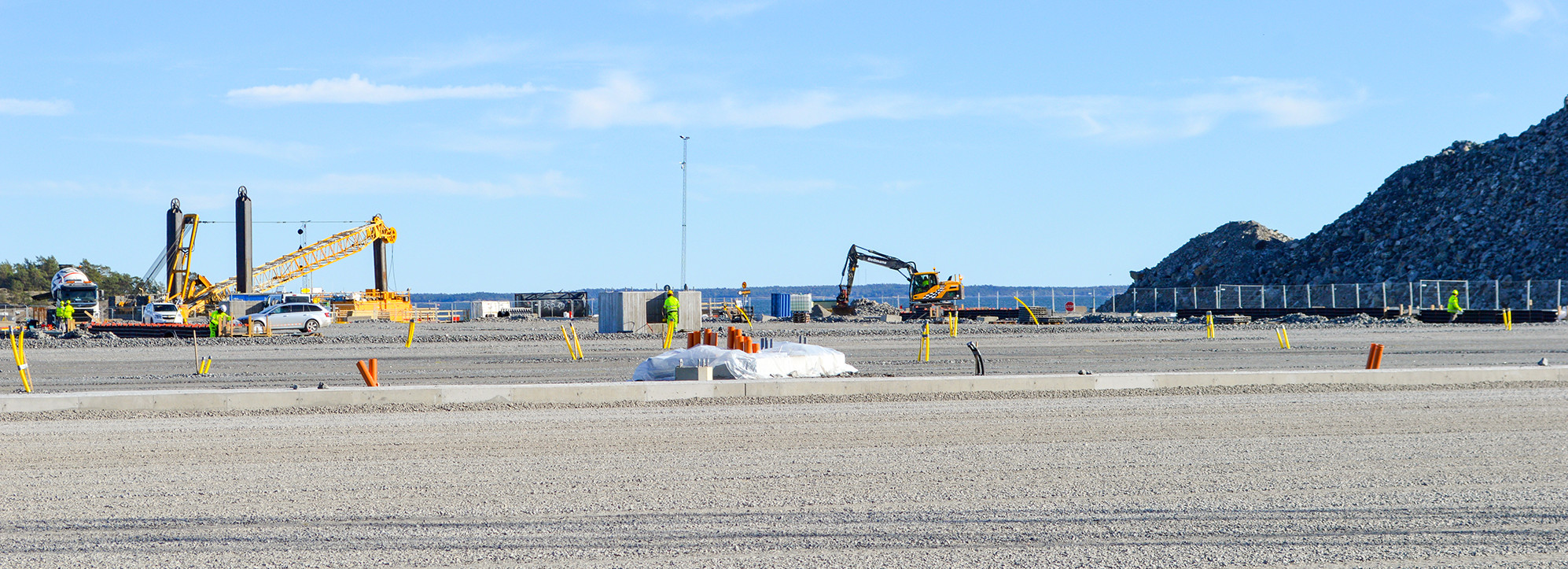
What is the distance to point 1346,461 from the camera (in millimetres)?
9711

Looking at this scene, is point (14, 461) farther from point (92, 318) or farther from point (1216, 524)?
point (92, 318)

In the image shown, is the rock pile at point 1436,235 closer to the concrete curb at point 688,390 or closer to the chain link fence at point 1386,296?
the chain link fence at point 1386,296

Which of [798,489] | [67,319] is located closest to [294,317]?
[67,319]

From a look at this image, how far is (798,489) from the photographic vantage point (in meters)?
8.61

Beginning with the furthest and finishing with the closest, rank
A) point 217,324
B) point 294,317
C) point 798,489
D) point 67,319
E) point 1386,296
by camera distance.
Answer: point 1386,296, point 294,317, point 67,319, point 217,324, point 798,489

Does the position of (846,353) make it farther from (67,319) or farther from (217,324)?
(67,319)

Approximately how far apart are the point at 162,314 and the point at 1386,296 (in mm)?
51256

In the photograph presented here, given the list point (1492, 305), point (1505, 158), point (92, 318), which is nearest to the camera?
point (92, 318)

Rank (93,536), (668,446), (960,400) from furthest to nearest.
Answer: (960,400)
(668,446)
(93,536)

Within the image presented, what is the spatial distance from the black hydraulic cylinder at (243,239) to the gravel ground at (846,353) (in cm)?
2728

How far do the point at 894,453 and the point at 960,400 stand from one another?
4559 mm

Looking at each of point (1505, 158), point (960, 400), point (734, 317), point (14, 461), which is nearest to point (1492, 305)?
point (1505, 158)

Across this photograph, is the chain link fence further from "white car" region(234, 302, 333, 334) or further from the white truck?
the white truck

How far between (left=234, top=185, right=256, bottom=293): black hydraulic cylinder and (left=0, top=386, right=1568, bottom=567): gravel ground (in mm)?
56789
